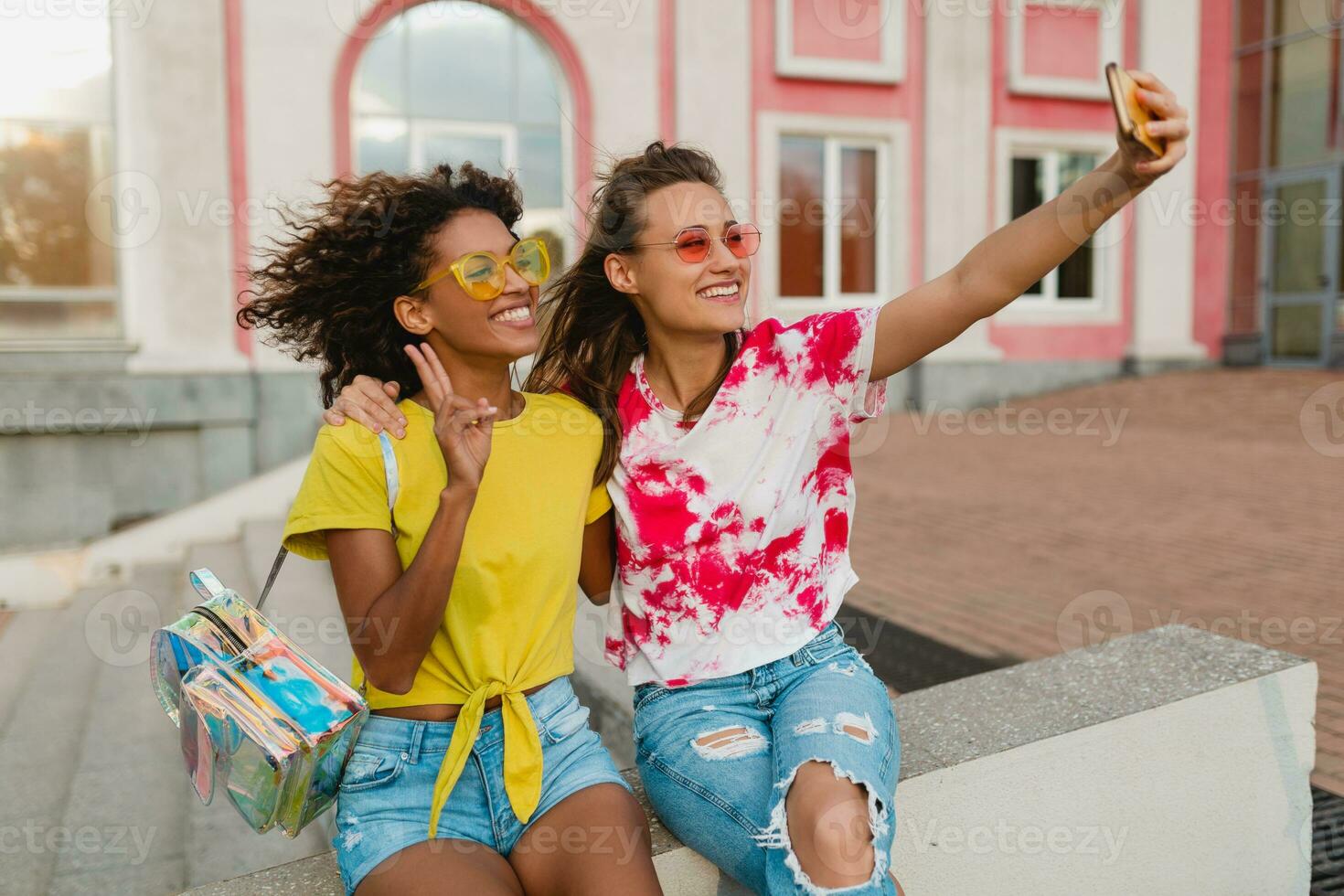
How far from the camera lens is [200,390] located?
9.50 meters

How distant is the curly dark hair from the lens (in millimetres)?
2174

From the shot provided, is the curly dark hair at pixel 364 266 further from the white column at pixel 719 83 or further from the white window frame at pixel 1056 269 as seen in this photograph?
the white window frame at pixel 1056 269

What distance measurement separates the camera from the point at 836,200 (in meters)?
12.9

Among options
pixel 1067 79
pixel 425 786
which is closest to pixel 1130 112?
pixel 425 786

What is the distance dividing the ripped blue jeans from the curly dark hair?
0.94 metres

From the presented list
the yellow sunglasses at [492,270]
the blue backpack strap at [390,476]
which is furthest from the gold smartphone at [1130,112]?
the blue backpack strap at [390,476]

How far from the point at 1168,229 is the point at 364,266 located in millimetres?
14182

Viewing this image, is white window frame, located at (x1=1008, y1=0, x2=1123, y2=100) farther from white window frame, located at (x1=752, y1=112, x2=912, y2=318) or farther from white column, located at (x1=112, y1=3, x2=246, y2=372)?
white column, located at (x1=112, y1=3, x2=246, y2=372)

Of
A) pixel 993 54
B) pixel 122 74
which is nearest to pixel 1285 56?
pixel 993 54

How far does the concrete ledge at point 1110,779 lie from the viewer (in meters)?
2.29

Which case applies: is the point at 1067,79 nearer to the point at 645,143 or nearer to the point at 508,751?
the point at 645,143

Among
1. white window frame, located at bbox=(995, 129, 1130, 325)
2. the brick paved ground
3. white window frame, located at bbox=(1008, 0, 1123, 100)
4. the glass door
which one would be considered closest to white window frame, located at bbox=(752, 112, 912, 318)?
white window frame, located at bbox=(995, 129, 1130, 325)

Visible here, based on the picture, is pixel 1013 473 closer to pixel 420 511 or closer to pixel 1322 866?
pixel 1322 866

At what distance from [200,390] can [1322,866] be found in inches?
359
